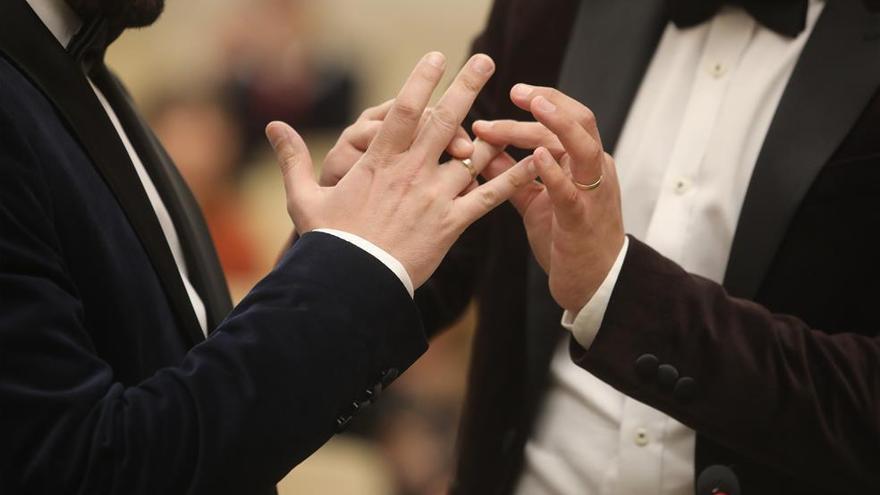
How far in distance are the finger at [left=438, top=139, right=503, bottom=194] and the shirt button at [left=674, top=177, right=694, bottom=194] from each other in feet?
0.87

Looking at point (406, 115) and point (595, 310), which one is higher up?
point (406, 115)

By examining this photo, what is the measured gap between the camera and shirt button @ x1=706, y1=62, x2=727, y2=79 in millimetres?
1343

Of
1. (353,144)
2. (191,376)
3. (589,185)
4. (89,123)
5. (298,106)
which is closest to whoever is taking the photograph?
(191,376)

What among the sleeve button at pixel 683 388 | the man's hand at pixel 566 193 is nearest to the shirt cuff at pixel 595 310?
the man's hand at pixel 566 193

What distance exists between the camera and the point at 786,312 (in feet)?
4.07

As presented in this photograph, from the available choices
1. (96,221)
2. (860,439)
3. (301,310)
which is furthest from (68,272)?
(860,439)

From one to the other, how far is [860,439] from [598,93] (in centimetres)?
56

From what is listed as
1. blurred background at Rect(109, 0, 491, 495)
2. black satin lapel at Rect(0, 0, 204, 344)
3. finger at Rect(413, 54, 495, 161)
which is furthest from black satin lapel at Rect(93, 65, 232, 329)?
blurred background at Rect(109, 0, 491, 495)

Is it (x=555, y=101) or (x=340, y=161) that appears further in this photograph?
(x=340, y=161)

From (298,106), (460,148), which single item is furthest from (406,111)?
(298,106)

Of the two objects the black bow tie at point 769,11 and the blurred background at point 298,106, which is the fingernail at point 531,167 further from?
the blurred background at point 298,106

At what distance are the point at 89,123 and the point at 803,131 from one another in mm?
825

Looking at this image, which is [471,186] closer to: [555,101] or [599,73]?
[555,101]

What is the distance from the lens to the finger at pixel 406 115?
3.38ft
